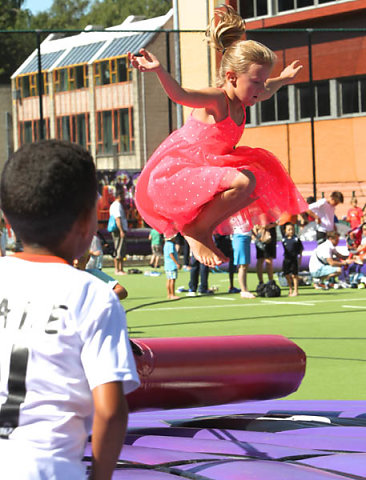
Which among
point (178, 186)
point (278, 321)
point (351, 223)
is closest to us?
point (178, 186)

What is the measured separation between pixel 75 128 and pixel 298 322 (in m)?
34.5

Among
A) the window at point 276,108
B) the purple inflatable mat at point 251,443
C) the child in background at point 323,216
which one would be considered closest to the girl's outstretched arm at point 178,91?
the purple inflatable mat at point 251,443

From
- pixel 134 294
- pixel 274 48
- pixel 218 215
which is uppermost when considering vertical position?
pixel 274 48

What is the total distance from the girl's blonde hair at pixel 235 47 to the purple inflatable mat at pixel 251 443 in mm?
1665

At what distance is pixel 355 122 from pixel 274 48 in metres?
2.73

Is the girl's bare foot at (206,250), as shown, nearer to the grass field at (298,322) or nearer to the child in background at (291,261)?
the grass field at (298,322)

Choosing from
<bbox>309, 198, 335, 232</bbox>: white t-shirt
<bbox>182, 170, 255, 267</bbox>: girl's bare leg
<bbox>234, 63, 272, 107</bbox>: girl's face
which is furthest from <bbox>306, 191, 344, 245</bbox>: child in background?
<bbox>182, 170, 255, 267</bbox>: girl's bare leg

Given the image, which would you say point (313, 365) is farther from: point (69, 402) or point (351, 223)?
point (351, 223)

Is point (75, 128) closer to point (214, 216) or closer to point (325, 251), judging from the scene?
point (325, 251)

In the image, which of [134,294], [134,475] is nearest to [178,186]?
[134,475]

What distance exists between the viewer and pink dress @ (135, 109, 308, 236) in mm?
4324

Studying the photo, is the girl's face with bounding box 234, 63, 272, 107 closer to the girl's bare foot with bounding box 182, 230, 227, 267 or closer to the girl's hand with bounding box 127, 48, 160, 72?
the girl's hand with bounding box 127, 48, 160, 72

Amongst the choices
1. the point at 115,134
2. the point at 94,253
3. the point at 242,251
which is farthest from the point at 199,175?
the point at 115,134

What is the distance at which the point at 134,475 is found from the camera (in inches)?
122
